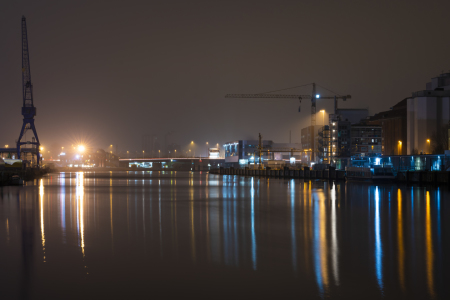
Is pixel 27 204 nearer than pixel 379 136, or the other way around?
pixel 27 204

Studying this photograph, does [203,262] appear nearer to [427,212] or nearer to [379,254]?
[379,254]

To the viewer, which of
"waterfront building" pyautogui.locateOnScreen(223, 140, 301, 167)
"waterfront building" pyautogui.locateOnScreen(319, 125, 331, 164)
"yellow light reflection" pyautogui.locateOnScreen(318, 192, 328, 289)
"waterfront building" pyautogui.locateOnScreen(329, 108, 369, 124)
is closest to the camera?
"yellow light reflection" pyautogui.locateOnScreen(318, 192, 328, 289)

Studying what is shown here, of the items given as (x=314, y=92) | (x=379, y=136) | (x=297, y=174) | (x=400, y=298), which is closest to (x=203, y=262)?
(x=400, y=298)

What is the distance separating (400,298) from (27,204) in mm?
21853

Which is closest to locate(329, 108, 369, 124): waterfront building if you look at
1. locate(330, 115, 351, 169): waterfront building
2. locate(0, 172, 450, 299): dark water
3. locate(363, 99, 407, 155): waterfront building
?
locate(363, 99, 407, 155): waterfront building

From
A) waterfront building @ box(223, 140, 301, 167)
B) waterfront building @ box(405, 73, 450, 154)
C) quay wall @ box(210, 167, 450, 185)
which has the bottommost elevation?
quay wall @ box(210, 167, 450, 185)

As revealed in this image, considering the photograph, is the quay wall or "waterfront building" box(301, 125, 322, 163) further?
"waterfront building" box(301, 125, 322, 163)

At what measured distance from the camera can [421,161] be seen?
5509 centimetres

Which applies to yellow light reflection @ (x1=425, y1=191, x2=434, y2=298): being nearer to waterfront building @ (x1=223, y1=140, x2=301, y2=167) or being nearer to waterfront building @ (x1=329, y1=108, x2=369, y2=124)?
waterfront building @ (x1=329, y1=108, x2=369, y2=124)

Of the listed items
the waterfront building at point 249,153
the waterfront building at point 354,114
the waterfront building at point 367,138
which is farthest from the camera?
the waterfront building at point 249,153

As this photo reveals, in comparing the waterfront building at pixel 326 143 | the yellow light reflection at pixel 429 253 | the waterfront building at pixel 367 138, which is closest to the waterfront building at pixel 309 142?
the waterfront building at pixel 367 138

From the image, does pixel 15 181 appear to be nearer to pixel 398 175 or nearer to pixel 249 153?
pixel 398 175

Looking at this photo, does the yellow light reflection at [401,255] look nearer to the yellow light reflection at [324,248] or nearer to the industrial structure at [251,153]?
the yellow light reflection at [324,248]

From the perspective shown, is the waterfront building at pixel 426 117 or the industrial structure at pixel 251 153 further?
the industrial structure at pixel 251 153
